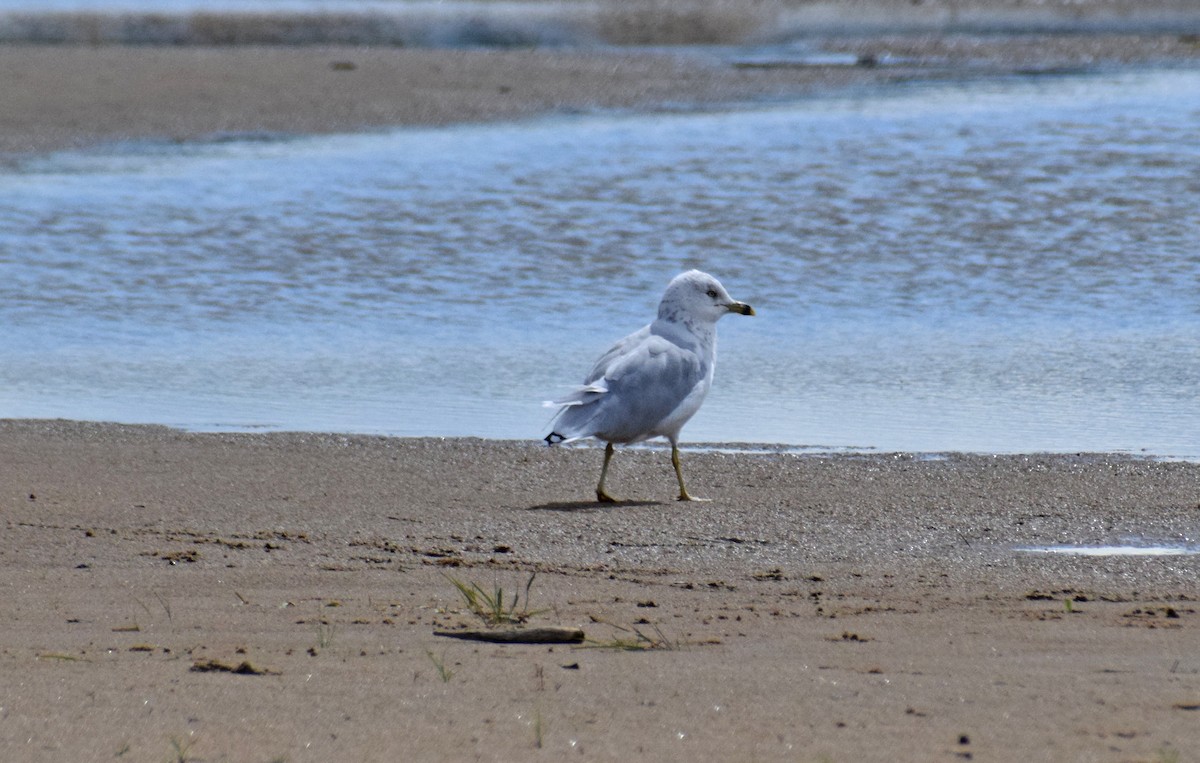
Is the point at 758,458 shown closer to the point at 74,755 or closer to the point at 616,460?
the point at 616,460

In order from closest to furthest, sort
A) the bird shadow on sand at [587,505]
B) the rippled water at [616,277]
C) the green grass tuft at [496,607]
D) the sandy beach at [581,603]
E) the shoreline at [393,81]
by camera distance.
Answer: the sandy beach at [581,603] → the green grass tuft at [496,607] → the bird shadow on sand at [587,505] → the rippled water at [616,277] → the shoreline at [393,81]

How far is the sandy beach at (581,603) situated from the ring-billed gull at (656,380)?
0.25 meters

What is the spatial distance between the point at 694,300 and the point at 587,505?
1.14 meters

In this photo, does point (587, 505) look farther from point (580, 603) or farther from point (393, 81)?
point (393, 81)

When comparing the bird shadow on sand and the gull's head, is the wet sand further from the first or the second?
the gull's head

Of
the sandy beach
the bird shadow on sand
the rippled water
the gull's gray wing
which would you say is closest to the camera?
the sandy beach

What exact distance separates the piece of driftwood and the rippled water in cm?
338

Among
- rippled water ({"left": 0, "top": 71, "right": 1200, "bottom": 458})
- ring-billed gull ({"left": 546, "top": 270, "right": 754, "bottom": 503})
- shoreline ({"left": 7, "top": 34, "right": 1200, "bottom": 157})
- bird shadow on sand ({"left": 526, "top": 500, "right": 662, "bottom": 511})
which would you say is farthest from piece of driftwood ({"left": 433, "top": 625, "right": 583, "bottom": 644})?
shoreline ({"left": 7, "top": 34, "right": 1200, "bottom": 157})

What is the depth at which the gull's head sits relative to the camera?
7270 millimetres

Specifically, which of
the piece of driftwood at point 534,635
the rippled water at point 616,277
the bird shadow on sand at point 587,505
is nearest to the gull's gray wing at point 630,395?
the bird shadow on sand at point 587,505

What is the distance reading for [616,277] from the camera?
38.5 ft

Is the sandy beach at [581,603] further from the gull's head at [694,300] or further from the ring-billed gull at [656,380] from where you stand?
the gull's head at [694,300]

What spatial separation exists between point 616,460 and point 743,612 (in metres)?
2.81

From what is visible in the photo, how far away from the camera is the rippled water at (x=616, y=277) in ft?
27.5
